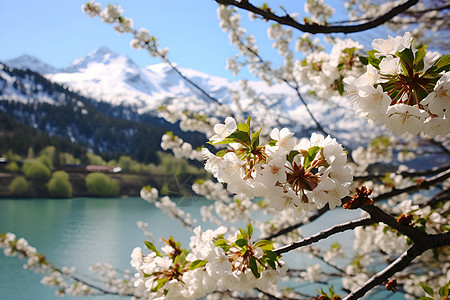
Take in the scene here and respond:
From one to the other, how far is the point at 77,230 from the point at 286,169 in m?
3.24

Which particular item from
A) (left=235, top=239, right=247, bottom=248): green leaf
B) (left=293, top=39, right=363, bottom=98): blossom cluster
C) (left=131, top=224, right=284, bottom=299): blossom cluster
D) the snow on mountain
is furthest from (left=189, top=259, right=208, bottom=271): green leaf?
the snow on mountain

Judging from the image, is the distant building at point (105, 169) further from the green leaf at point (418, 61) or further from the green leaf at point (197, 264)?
the green leaf at point (418, 61)

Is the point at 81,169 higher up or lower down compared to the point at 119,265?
higher up

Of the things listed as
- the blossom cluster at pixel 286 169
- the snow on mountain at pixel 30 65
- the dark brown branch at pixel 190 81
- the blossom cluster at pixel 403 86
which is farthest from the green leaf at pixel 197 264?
the snow on mountain at pixel 30 65

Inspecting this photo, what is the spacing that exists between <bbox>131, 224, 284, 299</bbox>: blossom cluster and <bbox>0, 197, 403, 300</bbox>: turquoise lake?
2.33 m

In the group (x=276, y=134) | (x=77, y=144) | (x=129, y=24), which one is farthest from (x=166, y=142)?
(x=276, y=134)

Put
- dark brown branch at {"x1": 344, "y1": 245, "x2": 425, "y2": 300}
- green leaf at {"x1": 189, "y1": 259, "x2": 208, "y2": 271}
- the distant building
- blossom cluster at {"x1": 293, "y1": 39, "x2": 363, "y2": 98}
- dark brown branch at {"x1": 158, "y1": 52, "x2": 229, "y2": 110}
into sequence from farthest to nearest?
dark brown branch at {"x1": 158, "y1": 52, "x2": 229, "y2": 110} → the distant building → blossom cluster at {"x1": 293, "y1": 39, "x2": 363, "y2": 98} → green leaf at {"x1": 189, "y1": 259, "x2": 208, "y2": 271} → dark brown branch at {"x1": 344, "y1": 245, "x2": 425, "y2": 300}

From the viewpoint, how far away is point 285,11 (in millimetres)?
835

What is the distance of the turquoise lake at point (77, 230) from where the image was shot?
3.14 metres

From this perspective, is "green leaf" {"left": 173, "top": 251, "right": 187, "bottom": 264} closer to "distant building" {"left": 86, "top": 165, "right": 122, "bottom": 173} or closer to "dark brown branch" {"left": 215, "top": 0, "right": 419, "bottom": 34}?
"dark brown branch" {"left": 215, "top": 0, "right": 419, "bottom": 34}

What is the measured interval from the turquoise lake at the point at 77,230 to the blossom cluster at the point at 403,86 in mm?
2762

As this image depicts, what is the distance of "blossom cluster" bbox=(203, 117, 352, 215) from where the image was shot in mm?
452

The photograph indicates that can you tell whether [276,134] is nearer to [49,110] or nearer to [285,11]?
[285,11]

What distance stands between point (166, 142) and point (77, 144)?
77 centimetres
